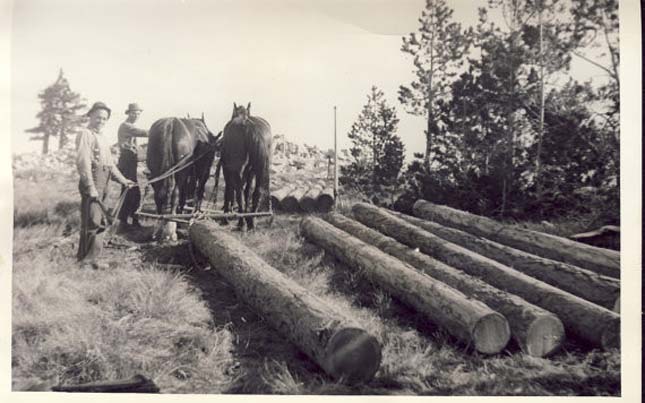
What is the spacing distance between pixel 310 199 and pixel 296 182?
0.18 meters

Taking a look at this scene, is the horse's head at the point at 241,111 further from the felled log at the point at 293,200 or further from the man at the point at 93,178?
the man at the point at 93,178

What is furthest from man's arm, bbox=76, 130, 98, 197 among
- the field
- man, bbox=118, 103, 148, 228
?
man, bbox=118, 103, 148, 228

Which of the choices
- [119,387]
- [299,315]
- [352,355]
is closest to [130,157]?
[119,387]

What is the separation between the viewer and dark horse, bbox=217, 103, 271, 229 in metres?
4.27

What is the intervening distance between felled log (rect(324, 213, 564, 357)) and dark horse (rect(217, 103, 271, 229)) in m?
1.19

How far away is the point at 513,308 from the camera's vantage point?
11.8ft

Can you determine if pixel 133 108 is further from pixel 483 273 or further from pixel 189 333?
pixel 483 273

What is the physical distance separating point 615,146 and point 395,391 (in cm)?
222

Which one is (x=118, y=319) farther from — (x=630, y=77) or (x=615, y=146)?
(x=630, y=77)

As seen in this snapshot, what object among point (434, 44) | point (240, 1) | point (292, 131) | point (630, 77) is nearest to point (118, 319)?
point (292, 131)

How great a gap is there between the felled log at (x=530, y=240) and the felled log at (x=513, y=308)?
35cm

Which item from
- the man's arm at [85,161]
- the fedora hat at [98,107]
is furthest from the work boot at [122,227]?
the fedora hat at [98,107]

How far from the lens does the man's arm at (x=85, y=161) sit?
411cm

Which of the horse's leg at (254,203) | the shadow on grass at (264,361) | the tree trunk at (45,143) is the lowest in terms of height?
the shadow on grass at (264,361)
